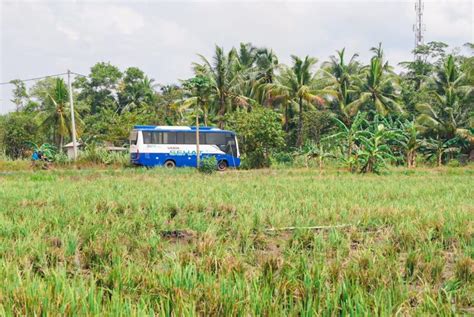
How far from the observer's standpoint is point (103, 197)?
354 inches

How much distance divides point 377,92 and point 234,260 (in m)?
30.1

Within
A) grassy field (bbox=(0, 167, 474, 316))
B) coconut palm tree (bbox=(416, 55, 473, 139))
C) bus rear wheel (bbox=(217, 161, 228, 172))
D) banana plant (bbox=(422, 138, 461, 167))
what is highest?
coconut palm tree (bbox=(416, 55, 473, 139))

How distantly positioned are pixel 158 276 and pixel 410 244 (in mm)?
2730

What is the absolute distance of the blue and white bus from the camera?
24406 mm

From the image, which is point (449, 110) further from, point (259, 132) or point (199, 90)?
point (199, 90)

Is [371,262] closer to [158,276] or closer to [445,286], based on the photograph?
[445,286]

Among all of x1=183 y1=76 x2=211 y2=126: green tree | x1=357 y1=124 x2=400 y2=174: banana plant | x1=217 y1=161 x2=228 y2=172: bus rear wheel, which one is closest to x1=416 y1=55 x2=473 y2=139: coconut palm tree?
x1=357 y1=124 x2=400 y2=174: banana plant

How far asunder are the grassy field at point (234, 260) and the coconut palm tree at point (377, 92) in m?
24.6

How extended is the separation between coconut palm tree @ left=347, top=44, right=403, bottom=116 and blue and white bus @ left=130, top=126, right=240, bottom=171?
10198mm

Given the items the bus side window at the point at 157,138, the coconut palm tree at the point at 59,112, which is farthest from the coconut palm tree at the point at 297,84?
the coconut palm tree at the point at 59,112

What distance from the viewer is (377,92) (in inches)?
1276

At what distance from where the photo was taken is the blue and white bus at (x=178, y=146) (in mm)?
24406

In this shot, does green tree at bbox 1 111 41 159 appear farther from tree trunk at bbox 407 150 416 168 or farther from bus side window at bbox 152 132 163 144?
tree trunk at bbox 407 150 416 168

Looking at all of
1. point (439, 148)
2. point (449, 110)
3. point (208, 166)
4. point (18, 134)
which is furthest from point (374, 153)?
point (18, 134)
